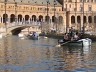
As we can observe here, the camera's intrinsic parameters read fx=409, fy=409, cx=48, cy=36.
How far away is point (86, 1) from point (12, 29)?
2495 inches

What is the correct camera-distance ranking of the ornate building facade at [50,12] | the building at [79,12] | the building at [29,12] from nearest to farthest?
the building at [29,12], the ornate building facade at [50,12], the building at [79,12]

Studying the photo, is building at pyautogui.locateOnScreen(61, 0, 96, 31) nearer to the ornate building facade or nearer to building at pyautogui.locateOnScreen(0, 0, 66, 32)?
the ornate building facade

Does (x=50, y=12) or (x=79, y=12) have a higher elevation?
(x=50, y=12)

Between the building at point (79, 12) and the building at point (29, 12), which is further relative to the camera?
the building at point (79, 12)

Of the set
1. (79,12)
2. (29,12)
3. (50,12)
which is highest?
(29,12)

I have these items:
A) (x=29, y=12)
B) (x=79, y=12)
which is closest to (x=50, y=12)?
(x=29, y=12)

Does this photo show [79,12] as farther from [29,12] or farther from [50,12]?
[29,12]

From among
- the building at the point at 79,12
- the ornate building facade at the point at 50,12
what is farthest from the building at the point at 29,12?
the building at the point at 79,12

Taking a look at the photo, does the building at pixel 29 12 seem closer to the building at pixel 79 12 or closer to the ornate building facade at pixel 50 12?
the ornate building facade at pixel 50 12

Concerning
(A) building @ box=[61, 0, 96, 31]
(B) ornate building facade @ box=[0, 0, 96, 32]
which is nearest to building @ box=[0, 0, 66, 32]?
(B) ornate building facade @ box=[0, 0, 96, 32]

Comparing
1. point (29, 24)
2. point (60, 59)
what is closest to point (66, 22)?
point (29, 24)

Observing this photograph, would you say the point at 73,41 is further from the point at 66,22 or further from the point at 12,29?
the point at 66,22


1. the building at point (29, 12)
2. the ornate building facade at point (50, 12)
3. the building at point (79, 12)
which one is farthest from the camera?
the building at point (79, 12)

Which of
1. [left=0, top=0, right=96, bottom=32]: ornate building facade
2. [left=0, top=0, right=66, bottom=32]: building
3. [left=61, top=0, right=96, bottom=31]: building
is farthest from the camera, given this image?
[left=61, top=0, right=96, bottom=31]: building
